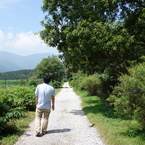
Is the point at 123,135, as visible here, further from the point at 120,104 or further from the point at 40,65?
the point at 40,65

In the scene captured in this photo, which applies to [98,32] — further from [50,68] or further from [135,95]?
[50,68]

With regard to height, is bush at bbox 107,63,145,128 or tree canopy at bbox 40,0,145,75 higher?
tree canopy at bbox 40,0,145,75

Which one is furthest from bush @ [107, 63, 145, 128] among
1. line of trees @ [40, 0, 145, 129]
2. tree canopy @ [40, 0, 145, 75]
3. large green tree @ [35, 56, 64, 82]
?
large green tree @ [35, 56, 64, 82]

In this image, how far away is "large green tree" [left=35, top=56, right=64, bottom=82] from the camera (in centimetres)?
5772

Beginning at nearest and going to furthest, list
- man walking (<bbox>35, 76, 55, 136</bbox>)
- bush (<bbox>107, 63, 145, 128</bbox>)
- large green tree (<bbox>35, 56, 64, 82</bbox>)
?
1. bush (<bbox>107, 63, 145, 128</bbox>)
2. man walking (<bbox>35, 76, 55, 136</bbox>)
3. large green tree (<bbox>35, 56, 64, 82</bbox>)

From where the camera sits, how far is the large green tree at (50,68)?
57.7 meters

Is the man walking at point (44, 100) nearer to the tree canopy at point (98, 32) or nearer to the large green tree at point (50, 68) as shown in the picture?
the tree canopy at point (98, 32)

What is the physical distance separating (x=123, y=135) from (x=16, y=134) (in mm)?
3572

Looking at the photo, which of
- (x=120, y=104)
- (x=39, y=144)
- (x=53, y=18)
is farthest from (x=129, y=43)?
(x=39, y=144)

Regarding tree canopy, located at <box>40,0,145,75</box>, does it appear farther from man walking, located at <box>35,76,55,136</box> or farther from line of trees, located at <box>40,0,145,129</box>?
man walking, located at <box>35,76,55,136</box>

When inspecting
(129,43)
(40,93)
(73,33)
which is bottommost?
(40,93)

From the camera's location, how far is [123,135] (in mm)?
6172

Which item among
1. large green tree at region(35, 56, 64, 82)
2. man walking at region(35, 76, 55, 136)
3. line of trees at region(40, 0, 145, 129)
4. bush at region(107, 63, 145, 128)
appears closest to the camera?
bush at region(107, 63, 145, 128)

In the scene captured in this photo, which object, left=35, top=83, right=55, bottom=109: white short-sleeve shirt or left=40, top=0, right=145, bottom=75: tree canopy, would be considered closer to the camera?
left=35, top=83, right=55, bottom=109: white short-sleeve shirt
